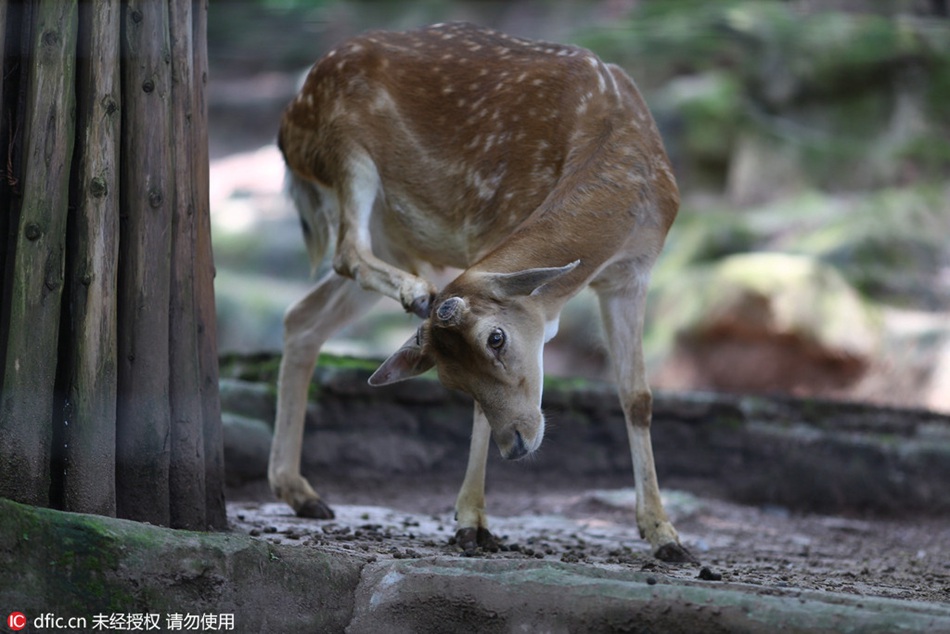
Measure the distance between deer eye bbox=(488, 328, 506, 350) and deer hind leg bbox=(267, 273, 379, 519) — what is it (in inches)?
61.8

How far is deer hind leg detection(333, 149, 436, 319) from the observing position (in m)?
5.22

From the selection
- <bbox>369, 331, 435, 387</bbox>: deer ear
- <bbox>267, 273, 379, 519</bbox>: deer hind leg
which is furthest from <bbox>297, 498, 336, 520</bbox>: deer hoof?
<bbox>369, 331, 435, 387</bbox>: deer ear

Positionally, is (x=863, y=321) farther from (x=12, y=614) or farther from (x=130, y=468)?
(x=12, y=614)

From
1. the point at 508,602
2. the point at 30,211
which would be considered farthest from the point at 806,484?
the point at 30,211

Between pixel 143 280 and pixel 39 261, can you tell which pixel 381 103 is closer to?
pixel 143 280

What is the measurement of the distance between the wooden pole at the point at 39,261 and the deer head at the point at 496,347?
4.33 feet

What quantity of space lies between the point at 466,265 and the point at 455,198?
336 millimetres

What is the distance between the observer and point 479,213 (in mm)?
5637

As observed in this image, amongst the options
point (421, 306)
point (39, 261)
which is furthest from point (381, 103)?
point (39, 261)

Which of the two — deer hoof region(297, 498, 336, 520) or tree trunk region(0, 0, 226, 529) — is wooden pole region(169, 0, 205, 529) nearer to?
tree trunk region(0, 0, 226, 529)

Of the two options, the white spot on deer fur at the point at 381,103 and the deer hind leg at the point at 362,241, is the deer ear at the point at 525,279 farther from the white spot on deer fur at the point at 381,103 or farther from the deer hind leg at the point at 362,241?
the white spot on deer fur at the point at 381,103

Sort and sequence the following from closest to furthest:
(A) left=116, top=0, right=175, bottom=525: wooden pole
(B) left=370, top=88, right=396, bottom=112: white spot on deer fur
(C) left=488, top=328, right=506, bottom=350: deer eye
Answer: (A) left=116, top=0, right=175, bottom=525: wooden pole < (C) left=488, top=328, right=506, bottom=350: deer eye < (B) left=370, top=88, right=396, bottom=112: white spot on deer fur

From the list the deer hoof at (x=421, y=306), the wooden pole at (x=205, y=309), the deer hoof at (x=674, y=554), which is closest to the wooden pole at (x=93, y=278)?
the wooden pole at (x=205, y=309)

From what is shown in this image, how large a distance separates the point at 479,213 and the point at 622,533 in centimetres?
183
